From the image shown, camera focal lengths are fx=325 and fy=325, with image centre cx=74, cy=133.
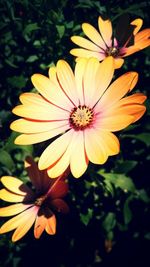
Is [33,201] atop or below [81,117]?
below

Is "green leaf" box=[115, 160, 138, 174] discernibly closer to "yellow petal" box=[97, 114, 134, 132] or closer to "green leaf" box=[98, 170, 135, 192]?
"green leaf" box=[98, 170, 135, 192]

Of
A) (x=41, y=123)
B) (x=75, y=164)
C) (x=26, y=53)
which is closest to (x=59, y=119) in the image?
(x=41, y=123)

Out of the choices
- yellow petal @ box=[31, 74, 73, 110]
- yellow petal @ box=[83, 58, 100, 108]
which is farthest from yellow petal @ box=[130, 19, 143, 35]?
yellow petal @ box=[31, 74, 73, 110]

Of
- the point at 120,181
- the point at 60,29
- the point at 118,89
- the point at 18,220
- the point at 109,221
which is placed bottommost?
the point at 109,221

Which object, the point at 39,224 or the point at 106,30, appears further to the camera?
the point at 106,30

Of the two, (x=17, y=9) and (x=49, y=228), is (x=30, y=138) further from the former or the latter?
(x=17, y=9)

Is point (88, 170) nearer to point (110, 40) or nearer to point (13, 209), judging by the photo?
point (13, 209)

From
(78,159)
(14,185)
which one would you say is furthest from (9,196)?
(78,159)
